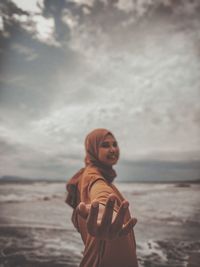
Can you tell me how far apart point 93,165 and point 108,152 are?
8 centimetres

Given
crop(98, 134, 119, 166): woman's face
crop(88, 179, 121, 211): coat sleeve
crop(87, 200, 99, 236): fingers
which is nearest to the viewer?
crop(87, 200, 99, 236): fingers

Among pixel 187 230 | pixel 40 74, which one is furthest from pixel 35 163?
pixel 187 230

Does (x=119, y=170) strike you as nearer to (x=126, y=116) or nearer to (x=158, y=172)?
(x=158, y=172)

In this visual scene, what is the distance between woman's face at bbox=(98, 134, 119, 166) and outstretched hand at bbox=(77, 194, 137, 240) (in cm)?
39

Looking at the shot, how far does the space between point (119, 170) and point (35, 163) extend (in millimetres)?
1149

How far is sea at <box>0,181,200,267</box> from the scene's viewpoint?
2.58 metres

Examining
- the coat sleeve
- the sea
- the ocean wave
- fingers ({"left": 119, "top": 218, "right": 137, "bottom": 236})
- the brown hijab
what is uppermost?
the brown hijab

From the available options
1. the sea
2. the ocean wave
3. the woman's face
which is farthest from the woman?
the ocean wave

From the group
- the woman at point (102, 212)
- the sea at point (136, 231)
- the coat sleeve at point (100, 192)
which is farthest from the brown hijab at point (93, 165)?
the sea at point (136, 231)

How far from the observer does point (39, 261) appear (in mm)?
2617

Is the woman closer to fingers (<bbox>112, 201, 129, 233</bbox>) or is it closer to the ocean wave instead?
fingers (<bbox>112, 201, 129, 233</bbox>)

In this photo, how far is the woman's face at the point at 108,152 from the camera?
3.03ft

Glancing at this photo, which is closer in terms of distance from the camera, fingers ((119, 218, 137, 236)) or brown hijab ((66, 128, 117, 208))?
fingers ((119, 218, 137, 236))

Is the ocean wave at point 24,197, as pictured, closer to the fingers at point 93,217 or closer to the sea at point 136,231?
the sea at point 136,231
